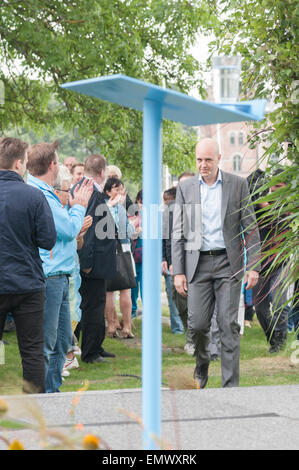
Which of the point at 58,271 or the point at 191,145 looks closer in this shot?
the point at 58,271

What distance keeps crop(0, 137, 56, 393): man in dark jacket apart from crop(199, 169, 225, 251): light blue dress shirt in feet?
4.39

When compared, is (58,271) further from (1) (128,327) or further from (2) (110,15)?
(2) (110,15)

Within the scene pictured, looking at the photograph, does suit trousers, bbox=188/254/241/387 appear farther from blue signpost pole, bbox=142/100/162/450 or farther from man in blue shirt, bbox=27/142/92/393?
blue signpost pole, bbox=142/100/162/450

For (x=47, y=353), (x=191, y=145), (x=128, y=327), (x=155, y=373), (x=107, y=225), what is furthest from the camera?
(x=191, y=145)

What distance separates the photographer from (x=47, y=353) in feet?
18.5

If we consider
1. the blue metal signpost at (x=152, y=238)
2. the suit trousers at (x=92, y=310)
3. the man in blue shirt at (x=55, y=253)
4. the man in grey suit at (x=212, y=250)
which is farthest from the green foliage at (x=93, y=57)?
the blue metal signpost at (x=152, y=238)

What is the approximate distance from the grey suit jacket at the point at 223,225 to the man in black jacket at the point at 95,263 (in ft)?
6.06

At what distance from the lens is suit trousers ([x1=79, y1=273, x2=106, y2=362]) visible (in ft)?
25.8

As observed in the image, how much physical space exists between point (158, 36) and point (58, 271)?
8.55m

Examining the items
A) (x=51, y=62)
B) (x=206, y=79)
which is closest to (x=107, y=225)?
(x=51, y=62)

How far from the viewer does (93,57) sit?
37.2 ft

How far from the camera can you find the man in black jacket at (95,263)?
7.75 metres

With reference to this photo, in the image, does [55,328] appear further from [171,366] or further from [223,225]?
[171,366]

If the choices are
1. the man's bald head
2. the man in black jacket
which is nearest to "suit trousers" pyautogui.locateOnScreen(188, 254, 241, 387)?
the man's bald head
